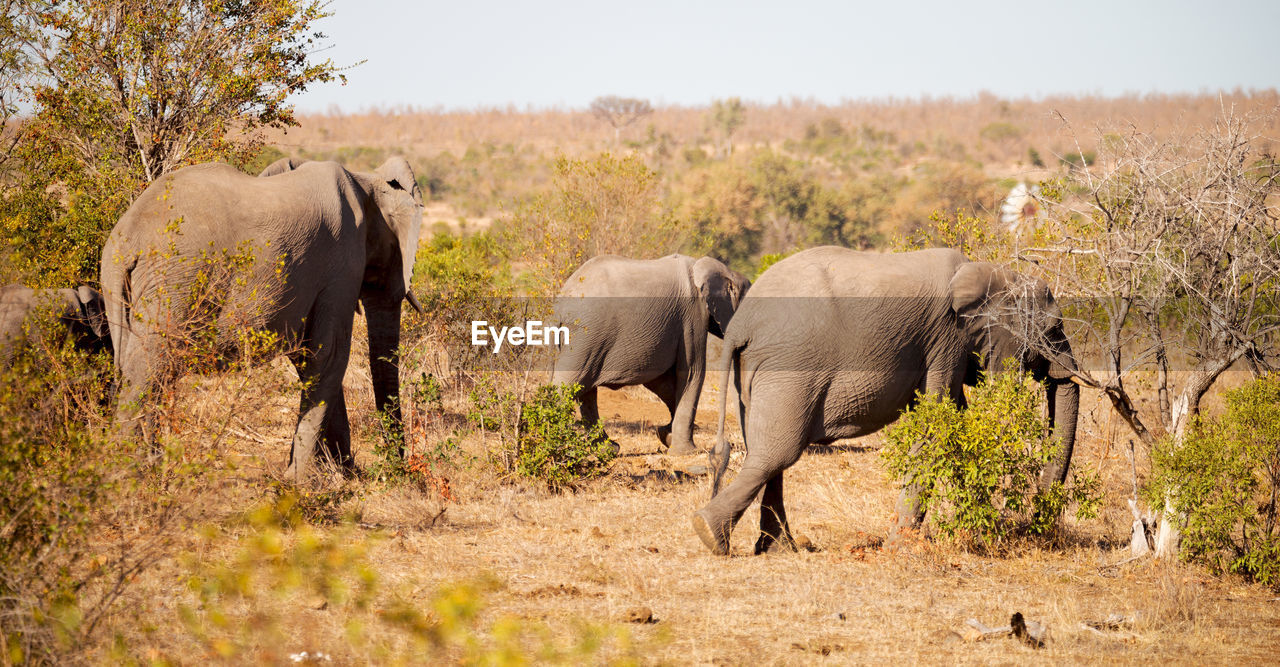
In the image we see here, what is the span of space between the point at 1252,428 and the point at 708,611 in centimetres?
402

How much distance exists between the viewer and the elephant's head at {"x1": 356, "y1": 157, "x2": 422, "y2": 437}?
35.1 feet

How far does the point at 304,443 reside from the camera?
9.49m

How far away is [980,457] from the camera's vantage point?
7.98 metres

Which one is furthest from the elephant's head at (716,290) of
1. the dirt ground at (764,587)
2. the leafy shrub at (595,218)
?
the leafy shrub at (595,218)

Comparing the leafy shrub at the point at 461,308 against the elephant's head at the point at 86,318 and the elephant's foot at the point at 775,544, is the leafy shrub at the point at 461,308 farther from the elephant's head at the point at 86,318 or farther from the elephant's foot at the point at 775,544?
the elephant's foot at the point at 775,544

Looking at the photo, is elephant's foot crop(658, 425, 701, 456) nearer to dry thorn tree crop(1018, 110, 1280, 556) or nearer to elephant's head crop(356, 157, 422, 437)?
elephant's head crop(356, 157, 422, 437)

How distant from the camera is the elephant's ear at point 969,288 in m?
8.69

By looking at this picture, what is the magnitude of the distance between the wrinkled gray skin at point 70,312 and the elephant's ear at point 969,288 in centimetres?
671

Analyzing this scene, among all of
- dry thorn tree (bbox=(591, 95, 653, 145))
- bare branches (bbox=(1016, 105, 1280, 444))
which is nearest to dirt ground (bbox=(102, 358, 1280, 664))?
bare branches (bbox=(1016, 105, 1280, 444))

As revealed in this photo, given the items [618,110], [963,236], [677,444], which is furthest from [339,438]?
[618,110]

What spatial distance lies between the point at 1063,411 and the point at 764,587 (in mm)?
3295

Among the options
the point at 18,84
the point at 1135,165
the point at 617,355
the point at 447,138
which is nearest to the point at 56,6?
the point at 18,84

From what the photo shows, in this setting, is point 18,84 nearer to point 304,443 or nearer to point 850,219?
point 304,443

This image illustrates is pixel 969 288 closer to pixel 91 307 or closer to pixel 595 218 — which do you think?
pixel 91 307
